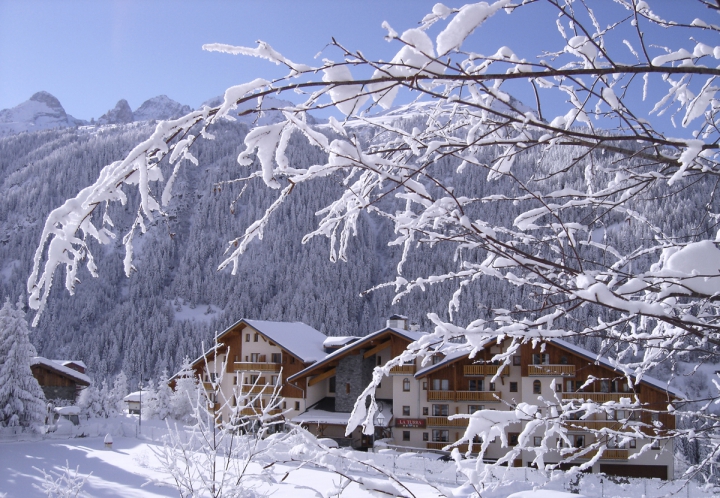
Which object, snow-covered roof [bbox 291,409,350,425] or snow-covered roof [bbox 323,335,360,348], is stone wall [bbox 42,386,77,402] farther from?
snow-covered roof [bbox 291,409,350,425]

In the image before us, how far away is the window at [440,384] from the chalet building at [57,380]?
1026 inches

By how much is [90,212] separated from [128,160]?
0.54 ft

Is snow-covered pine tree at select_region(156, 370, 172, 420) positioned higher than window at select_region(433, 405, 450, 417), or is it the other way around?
window at select_region(433, 405, 450, 417)

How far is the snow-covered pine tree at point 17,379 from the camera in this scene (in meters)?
25.9

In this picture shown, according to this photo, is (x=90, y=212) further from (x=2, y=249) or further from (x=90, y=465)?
(x=2, y=249)

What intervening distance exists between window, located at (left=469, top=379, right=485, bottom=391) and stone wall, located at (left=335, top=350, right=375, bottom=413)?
4927 mm

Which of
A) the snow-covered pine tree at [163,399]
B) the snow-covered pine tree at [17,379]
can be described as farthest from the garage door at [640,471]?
the snow-covered pine tree at [163,399]

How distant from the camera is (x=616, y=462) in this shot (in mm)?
21078

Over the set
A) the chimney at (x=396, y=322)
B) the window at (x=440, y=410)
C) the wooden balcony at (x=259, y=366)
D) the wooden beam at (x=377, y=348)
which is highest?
the chimney at (x=396, y=322)

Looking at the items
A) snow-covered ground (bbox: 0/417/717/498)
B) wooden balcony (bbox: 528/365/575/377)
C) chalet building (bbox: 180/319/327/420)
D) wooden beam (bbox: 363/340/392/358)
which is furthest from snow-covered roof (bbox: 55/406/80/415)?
wooden balcony (bbox: 528/365/575/377)

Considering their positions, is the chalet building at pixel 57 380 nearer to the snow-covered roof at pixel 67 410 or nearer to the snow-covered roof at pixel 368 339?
the snow-covered roof at pixel 67 410

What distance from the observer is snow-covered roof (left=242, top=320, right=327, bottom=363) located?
27.7 metres

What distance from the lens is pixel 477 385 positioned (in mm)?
22891

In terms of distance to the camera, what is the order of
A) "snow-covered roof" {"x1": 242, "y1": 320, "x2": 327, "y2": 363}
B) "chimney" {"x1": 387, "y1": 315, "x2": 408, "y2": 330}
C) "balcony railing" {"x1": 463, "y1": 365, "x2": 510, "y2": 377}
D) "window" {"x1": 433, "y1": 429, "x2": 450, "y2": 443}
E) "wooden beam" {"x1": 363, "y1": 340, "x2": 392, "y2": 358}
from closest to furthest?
"balcony railing" {"x1": 463, "y1": 365, "x2": 510, "y2": 377}
"window" {"x1": 433, "y1": 429, "x2": 450, "y2": 443}
"wooden beam" {"x1": 363, "y1": 340, "x2": 392, "y2": 358}
"chimney" {"x1": 387, "y1": 315, "x2": 408, "y2": 330}
"snow-covered roof" {"x1": 242, "y1": 320, "x2": 327, "y2": 363}
